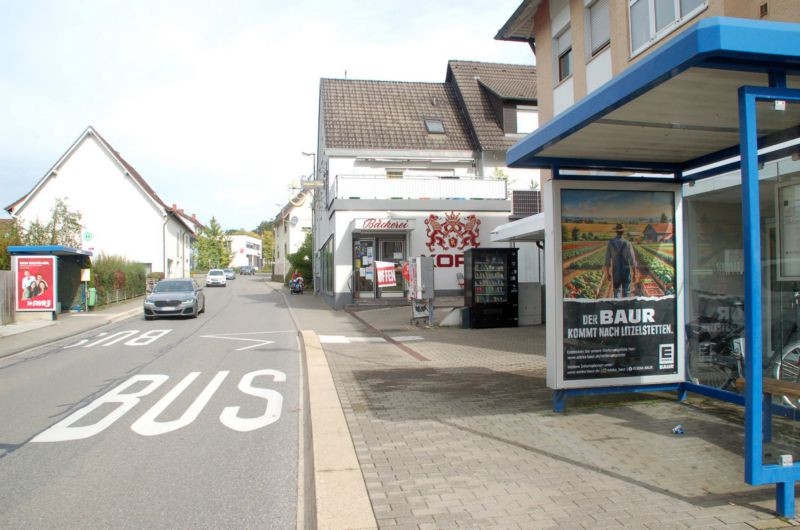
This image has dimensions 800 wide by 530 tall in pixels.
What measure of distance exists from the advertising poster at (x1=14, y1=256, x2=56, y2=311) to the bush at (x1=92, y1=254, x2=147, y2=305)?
4736 mm

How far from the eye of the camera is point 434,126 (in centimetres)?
2944

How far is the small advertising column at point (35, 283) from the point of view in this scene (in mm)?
21516

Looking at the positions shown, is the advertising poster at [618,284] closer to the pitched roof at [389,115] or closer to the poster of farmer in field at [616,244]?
the poster of farmer in field at [616,244]

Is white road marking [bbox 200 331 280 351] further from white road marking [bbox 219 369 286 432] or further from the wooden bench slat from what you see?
the wooden bench slat

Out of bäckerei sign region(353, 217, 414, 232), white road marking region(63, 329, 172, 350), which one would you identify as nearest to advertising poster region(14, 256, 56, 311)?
white road marking region(63, 329, 172, 350)

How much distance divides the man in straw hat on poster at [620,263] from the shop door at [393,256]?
19035 mm

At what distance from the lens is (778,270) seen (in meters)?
4.74

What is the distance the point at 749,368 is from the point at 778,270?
140 cm

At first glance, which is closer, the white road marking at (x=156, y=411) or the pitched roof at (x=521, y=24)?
the white road marking at (x=156, y=411)

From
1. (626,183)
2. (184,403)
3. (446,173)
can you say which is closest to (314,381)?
(184,403)

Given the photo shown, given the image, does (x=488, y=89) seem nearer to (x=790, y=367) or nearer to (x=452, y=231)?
(x=452, y=231)

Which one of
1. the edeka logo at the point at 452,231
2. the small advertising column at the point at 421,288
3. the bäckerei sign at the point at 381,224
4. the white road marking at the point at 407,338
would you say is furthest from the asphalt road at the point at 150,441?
the edeka logo at the point at 452,231

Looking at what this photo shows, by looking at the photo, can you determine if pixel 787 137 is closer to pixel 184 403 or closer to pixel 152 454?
pixel 152 454

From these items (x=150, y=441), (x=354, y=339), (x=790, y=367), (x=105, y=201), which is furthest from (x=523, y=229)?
(x=105, y=201)
